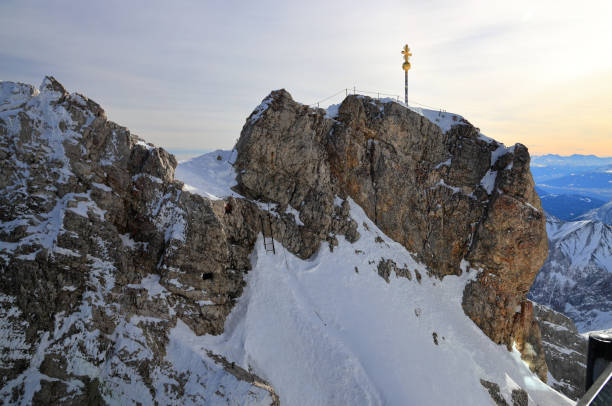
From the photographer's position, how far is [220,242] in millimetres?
21359

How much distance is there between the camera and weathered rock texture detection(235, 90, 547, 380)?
29.9m

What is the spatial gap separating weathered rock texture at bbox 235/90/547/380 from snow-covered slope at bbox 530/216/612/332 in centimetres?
10283

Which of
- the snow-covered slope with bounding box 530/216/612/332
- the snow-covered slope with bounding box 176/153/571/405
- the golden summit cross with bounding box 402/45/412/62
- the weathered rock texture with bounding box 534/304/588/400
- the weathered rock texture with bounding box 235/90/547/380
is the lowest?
the snow-covered slope with bounding box 530/216/612/332

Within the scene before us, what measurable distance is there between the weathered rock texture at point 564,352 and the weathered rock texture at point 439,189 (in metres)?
15.6

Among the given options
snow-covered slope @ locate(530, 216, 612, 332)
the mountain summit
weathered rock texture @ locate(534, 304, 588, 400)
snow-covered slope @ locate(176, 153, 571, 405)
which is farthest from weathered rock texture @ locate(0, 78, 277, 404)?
snow-covered slope @ locate(530, 216, 612, 332)

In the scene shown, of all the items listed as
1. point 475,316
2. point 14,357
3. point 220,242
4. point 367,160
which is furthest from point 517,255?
point 14,357

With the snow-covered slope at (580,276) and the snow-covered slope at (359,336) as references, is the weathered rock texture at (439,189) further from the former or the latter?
the snow-covered slope at (580,276)

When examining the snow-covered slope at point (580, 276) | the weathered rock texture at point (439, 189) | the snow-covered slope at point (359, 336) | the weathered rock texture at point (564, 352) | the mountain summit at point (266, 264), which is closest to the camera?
the mountain summit at point (266, 264)

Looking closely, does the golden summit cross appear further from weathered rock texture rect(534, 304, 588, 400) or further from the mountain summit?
weathered rock texture rect(534, 304, 588, 400)

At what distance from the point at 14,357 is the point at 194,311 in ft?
25.9

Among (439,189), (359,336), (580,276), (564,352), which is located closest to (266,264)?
(359,336)

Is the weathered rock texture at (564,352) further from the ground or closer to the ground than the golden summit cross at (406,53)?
closer to the ground

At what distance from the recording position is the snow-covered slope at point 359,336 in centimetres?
1898

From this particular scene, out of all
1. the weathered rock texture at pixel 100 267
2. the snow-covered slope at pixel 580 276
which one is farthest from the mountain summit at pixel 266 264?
the snow-covered slope at pixel 580 276
